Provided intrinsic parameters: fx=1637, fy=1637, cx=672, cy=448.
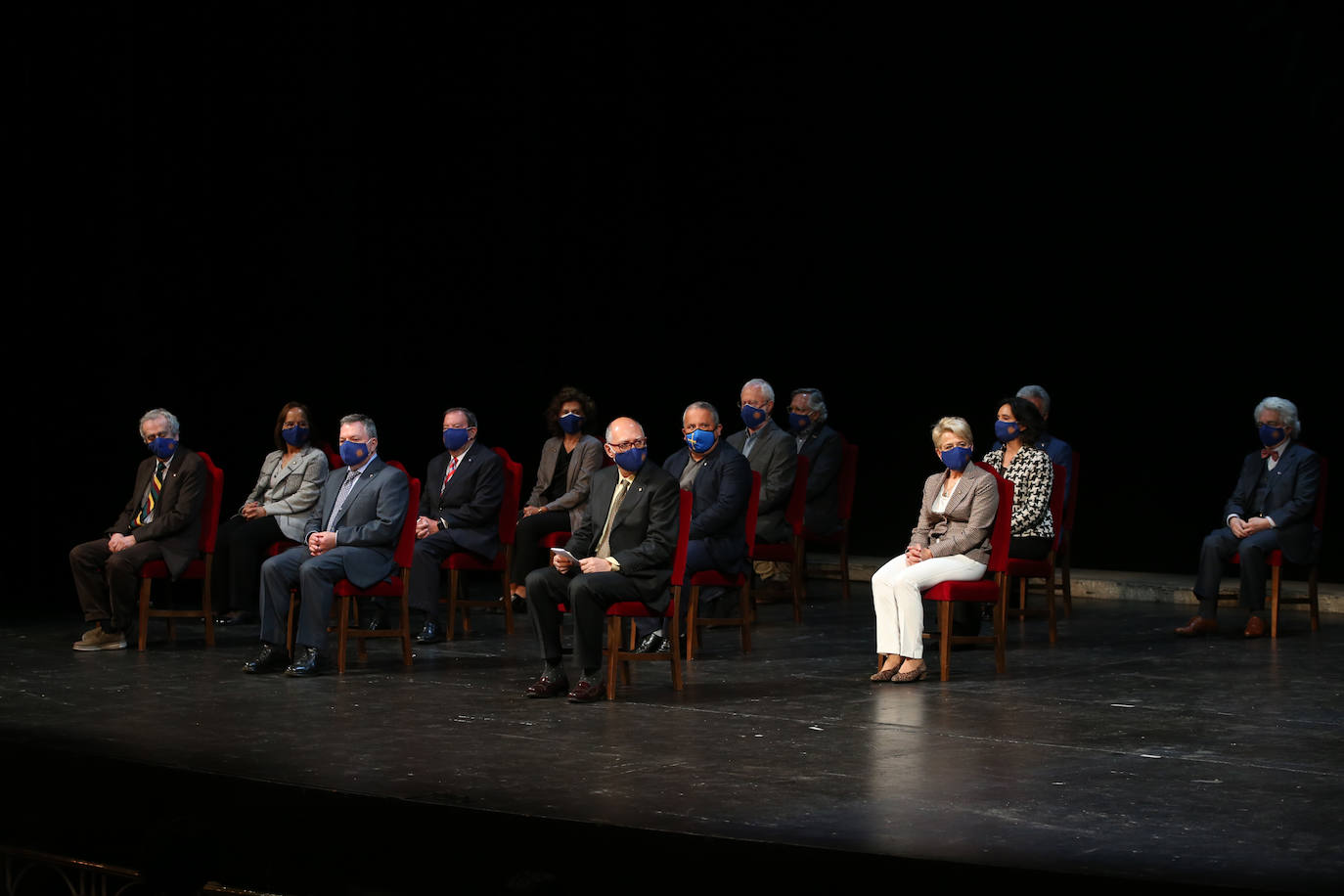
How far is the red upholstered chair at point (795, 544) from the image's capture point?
806 cm

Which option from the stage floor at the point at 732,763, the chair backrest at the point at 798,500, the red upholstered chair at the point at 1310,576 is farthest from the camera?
the chair backrest at the point at 798,500

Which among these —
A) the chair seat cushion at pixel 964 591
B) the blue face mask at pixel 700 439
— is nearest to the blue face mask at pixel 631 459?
the blue face mask at pixel 700 439

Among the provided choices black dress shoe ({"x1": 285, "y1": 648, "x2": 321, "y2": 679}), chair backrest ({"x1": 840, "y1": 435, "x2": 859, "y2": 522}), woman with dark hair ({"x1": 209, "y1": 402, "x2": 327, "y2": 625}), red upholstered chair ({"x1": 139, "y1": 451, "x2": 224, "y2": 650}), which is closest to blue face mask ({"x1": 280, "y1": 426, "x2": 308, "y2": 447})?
woman with dark hair ({"x1": 209, "y1": 402, "x2": 327, "y2": 625})

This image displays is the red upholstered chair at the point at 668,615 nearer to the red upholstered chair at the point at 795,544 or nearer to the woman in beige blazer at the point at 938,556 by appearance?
the woman in beige blazer at the point at 938,556

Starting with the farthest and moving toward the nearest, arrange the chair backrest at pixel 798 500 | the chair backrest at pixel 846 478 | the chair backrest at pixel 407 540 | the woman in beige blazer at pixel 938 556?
the chair backrest at pixel 846 478 → the chair backrest at pixel 798 500 → the chair backrest at pixel 407 540 → the woman in beige blazer at pixel 938 556

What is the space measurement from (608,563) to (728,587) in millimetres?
1168

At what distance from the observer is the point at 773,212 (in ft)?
35.7

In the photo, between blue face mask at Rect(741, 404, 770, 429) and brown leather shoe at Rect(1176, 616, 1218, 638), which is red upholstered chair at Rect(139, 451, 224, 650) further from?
brown leather shoe at Rect(1176, 616, 1218, 638)

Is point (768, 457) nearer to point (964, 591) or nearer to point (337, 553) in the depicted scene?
point (964, 591)

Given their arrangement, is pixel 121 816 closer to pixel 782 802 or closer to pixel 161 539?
pixel 782 802

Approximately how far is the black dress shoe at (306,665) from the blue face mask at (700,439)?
72.6 inches

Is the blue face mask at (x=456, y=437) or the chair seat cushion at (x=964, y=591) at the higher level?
the blue face mask at (x=456, y=437)

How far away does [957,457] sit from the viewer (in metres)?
6.65

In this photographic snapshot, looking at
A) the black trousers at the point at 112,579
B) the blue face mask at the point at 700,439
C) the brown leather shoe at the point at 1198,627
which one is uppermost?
the blue face mask at the point at 700,439
